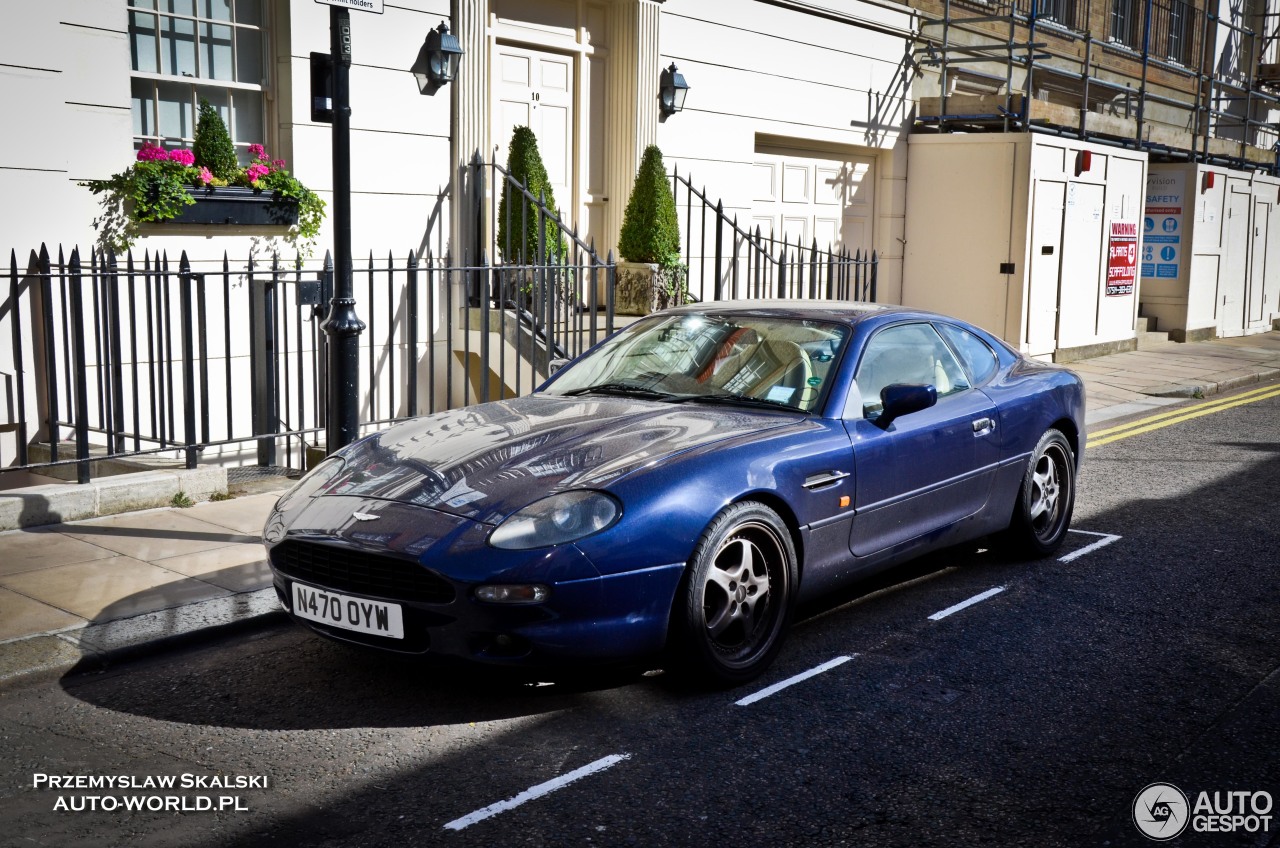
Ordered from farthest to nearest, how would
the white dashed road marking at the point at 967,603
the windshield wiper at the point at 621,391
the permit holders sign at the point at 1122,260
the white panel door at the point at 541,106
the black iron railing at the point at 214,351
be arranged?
the permit holders sign at the point at 1122,260 → the white panel door at the point at 541,106 → the black iron railing at the point at 214,351 → the white dashed road marking at the point at 967,603 → the windshield wiper at the point at 621,391

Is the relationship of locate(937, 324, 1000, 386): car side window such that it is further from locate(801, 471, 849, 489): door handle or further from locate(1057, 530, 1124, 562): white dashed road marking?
locate(801, 471, 849, 489): door handle

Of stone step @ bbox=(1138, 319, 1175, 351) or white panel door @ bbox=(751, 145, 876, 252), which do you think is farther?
A: stone step @ bbox=(1138, 319, 1175, 351)

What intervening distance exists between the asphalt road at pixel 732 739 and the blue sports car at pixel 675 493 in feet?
0.99

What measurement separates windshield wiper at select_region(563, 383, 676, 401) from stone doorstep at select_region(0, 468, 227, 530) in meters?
2.96

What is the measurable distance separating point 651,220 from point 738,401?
6.83 meters

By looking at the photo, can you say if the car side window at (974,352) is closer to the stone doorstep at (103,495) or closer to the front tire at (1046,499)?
the front tire at (1046,499)

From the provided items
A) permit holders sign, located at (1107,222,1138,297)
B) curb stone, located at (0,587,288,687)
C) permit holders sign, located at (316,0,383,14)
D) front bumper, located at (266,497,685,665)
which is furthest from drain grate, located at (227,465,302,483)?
permit holders sign, located at (1107,222,1138,297)

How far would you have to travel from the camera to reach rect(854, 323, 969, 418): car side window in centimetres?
569

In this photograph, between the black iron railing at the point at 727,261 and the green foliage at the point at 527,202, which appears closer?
the green foliage at the point at 527,202

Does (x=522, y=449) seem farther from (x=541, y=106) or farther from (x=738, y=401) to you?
(x=541, y=106)

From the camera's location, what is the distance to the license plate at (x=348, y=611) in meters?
4.40

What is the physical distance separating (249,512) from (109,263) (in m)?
2.18

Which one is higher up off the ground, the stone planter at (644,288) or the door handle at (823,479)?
the stone planter at (644,288)

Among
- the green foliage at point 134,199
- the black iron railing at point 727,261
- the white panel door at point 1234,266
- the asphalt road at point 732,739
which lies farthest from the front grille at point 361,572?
the white panel door at point 1234,266
